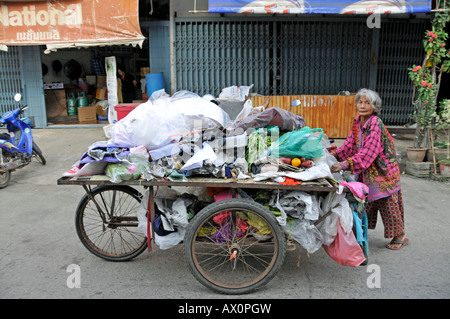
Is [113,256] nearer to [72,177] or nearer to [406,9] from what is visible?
[72,177]

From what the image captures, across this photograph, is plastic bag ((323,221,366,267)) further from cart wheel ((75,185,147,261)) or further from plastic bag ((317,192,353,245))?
cart wheel ((75,185,147,261))

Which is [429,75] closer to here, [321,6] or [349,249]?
[321,6]

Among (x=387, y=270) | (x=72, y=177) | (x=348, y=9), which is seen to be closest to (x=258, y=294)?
(x=387, y=270)

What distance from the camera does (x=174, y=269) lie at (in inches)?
138

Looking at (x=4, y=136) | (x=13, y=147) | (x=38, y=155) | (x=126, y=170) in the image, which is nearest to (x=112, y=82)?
(x=38, y=155)

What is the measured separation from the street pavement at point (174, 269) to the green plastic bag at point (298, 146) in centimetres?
87

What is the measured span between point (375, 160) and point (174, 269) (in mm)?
2116

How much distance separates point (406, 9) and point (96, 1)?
19.4 feet

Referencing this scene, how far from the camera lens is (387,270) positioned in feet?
11.4

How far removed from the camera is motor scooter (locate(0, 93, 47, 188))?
5895 mm

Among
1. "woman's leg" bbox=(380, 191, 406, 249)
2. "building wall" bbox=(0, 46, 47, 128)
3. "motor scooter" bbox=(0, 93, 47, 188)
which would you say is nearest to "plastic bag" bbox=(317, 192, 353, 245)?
"woman's leg" bbox=(380, 191, 406, 249)

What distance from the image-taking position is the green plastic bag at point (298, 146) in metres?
3.13

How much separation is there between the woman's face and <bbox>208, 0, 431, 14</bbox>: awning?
142 inches
